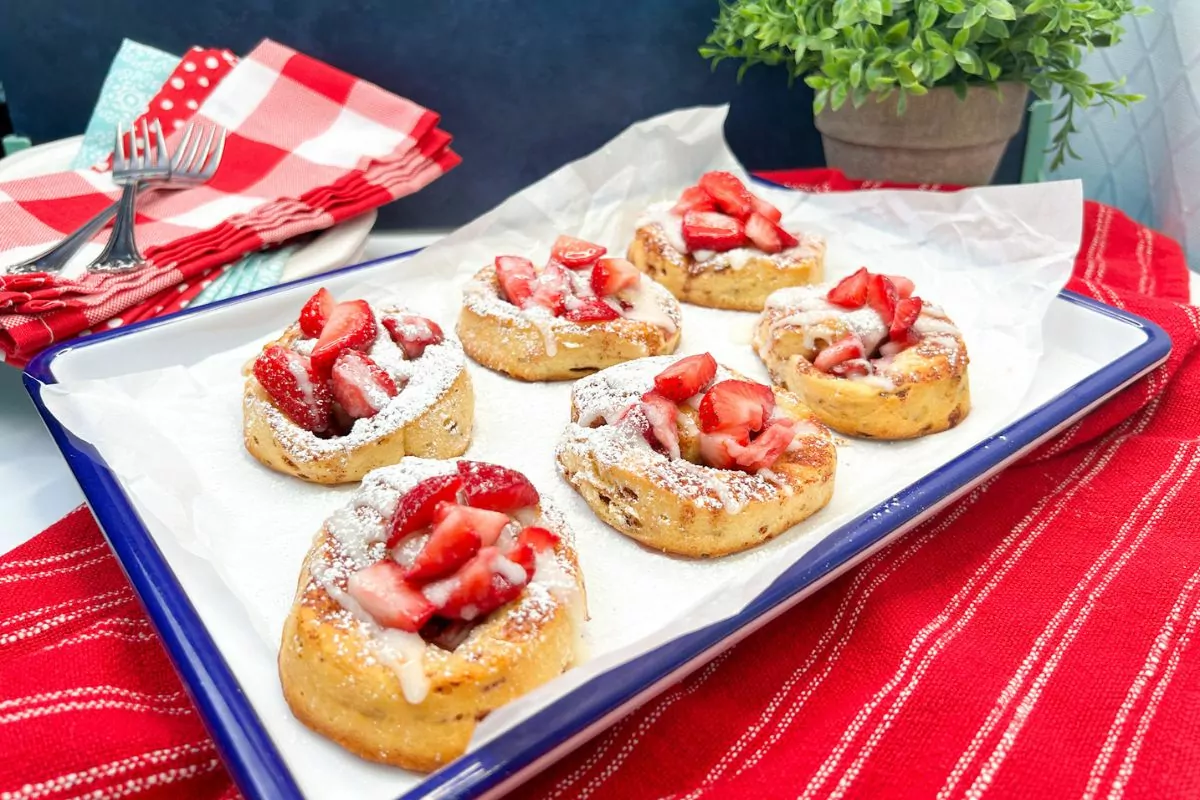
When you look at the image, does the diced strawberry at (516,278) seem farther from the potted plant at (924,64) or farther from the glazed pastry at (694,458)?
the potted plant at (924,64)

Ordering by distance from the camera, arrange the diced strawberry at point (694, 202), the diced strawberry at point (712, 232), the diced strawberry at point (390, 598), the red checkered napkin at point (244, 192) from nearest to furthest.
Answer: the diced strawberry at point (390, 598) → the red checkered napkin at point (244, 192) → the diced strawberry at point (712, 232) → the diced strawberry at point (694, 202)

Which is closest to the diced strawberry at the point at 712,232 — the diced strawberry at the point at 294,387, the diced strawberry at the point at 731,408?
the diced strawberry at the point at 731,408

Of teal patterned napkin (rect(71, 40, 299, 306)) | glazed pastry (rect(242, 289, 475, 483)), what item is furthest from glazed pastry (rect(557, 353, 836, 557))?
teal patterned napkin (rect(71, 40, 299, 306))

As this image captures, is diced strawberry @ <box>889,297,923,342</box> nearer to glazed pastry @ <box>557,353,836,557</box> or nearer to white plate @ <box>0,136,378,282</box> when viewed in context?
glazed pastry @ <box>557,353,836,557</box>

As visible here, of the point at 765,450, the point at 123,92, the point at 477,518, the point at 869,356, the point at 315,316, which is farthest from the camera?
the point at 123,92

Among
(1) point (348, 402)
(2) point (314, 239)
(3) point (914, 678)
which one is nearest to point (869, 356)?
(3) point (914, 678)

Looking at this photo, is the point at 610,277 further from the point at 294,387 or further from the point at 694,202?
the point at 294,387
